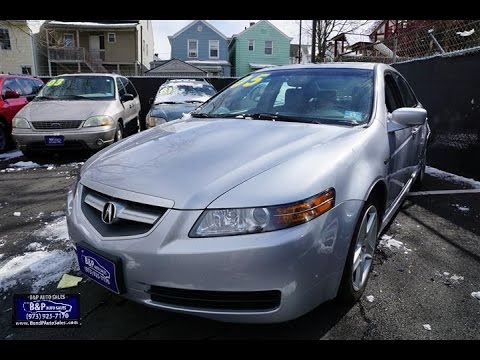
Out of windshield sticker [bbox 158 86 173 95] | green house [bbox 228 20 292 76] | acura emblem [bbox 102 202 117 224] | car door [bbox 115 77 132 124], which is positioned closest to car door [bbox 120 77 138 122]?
car door [bbox 115 77 132 124]

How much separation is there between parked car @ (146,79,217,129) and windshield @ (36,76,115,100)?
0.93m

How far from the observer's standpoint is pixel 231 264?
1.71 metres

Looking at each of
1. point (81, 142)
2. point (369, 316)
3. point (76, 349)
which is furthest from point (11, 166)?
point (369, 316)

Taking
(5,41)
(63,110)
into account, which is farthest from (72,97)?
(5,41)

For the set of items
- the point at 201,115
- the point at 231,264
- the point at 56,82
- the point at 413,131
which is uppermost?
the point at 56,82

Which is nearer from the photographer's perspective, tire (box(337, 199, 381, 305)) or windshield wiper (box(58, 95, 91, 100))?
tire (box(337, 199, 381, 305))

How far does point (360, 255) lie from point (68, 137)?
17.4ft

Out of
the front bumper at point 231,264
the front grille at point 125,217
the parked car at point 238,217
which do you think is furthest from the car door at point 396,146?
the front grille at point 125,217

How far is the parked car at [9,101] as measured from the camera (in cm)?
762

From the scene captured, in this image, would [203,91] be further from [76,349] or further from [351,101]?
[76,349]

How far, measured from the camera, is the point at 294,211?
178 cm

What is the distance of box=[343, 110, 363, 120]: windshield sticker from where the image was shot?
2.74m

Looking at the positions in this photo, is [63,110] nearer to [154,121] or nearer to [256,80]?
[154,121]

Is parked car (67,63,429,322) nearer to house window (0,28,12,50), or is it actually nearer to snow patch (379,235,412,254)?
snow patch (379,235,412,254)
